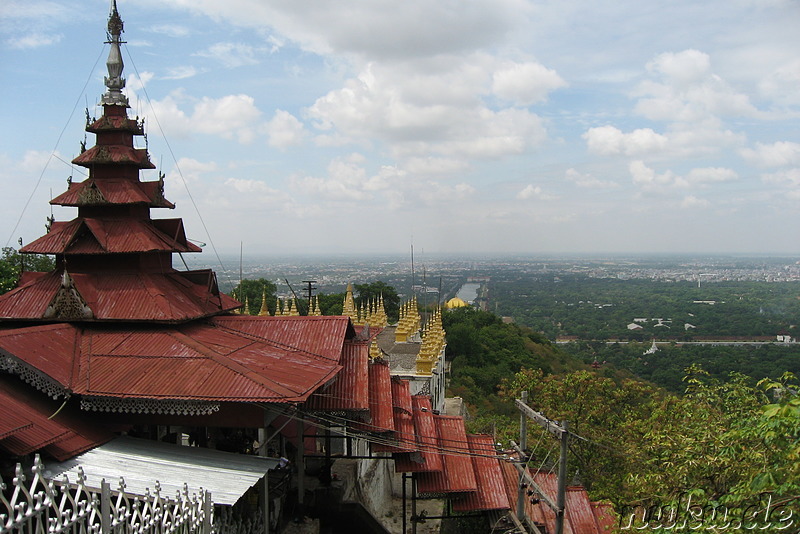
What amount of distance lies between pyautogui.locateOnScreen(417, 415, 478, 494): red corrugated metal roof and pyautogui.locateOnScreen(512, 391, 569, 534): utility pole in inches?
46.0

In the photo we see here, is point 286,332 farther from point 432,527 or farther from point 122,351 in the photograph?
point 432,527

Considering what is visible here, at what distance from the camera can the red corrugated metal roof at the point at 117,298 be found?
44.6 feet

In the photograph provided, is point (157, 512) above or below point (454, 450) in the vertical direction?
above

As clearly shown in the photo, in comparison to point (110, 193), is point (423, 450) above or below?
below

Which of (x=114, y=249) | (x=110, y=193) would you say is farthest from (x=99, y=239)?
(x=110, y=193)

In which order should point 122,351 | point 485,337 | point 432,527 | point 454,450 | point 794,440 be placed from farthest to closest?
point 485,337
point 432,527
point 454,450
point 122,351
point 794,440

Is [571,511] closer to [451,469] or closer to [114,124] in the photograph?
[451,469]

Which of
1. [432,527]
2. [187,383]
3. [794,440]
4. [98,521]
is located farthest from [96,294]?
[794,440]

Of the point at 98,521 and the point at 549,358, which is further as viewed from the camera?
the point at 549,358

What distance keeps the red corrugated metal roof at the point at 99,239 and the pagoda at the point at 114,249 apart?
0.02 meters

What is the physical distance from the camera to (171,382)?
11359 mm

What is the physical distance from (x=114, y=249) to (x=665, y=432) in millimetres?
13465

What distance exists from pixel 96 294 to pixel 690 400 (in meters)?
14.7

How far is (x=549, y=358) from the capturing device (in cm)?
6444
